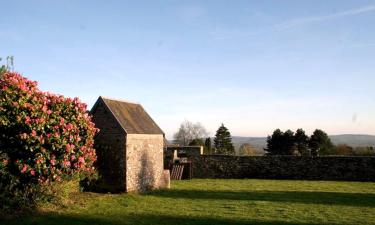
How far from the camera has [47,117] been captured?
1344 cm

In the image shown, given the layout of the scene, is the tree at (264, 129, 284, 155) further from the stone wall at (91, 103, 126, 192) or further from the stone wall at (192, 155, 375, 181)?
the stone wall at (91, 103, 126, 192)

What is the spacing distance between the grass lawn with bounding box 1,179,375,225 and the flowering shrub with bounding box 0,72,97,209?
127cm

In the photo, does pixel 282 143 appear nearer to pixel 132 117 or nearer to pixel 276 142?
pixel 276 142

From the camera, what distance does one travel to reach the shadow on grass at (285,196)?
51.4 feet

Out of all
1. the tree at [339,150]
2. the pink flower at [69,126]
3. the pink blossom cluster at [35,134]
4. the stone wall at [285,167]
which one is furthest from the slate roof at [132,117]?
the tree at [339,150]

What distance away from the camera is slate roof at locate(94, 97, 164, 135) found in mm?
17828

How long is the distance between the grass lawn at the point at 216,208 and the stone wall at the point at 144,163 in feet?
2.92

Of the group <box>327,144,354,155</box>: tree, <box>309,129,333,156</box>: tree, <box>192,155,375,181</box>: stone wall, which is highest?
<box>309,129,333,156</box>: tree

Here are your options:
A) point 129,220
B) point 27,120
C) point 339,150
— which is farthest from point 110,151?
point 339,150

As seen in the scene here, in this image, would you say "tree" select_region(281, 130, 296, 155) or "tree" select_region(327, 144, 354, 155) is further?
"tree" select_region(281, 130, 296, 155)

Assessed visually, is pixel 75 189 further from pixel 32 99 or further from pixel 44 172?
pixel 32 99

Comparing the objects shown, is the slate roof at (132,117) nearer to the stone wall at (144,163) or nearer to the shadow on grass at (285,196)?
the stone wall at (144,163)

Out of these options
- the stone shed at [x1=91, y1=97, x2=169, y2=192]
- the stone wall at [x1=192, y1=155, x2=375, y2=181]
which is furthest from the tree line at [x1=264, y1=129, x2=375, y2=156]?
the stone shed at [x1=91, y1=97, x2=169, y2=192]

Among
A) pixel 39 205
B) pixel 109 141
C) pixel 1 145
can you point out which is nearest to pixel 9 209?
pixel 39 205
